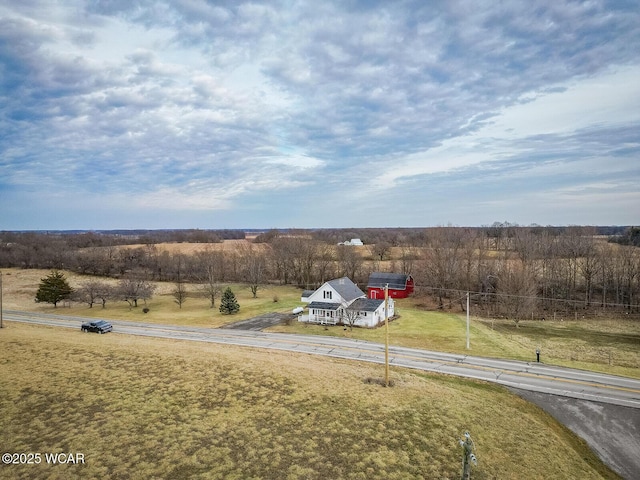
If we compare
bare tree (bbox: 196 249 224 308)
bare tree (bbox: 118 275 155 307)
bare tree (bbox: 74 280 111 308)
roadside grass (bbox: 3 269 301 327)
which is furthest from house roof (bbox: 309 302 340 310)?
bare tree (bbox: 196 249 224 308)

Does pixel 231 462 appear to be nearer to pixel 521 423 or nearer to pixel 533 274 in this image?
pixel 521 423

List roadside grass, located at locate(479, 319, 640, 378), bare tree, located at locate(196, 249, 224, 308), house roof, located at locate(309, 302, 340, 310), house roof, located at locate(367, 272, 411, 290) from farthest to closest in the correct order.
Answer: bare tree, located at locate(196, 249, 224, 308) < house roof, located at locate(367, 272, 411, 290) < house roof, located at locate(309, 302, 340, 310) < roadside grass, located at locate(479, 319, 640, 378)

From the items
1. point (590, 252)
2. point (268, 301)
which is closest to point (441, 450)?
point (268, 301)

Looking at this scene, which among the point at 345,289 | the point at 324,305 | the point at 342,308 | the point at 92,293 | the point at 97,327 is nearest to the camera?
the point at 97,327

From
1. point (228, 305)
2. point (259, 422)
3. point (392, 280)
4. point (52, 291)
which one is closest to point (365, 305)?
point (392, 280)

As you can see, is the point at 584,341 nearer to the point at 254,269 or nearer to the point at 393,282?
the point at 393,282

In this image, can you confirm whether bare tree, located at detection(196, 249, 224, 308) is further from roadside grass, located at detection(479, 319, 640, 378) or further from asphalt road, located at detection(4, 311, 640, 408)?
roadside grass, located at detection(479, 319, 640, 378)

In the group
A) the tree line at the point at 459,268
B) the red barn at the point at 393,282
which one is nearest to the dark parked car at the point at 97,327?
the tree line at the point at 459,268
